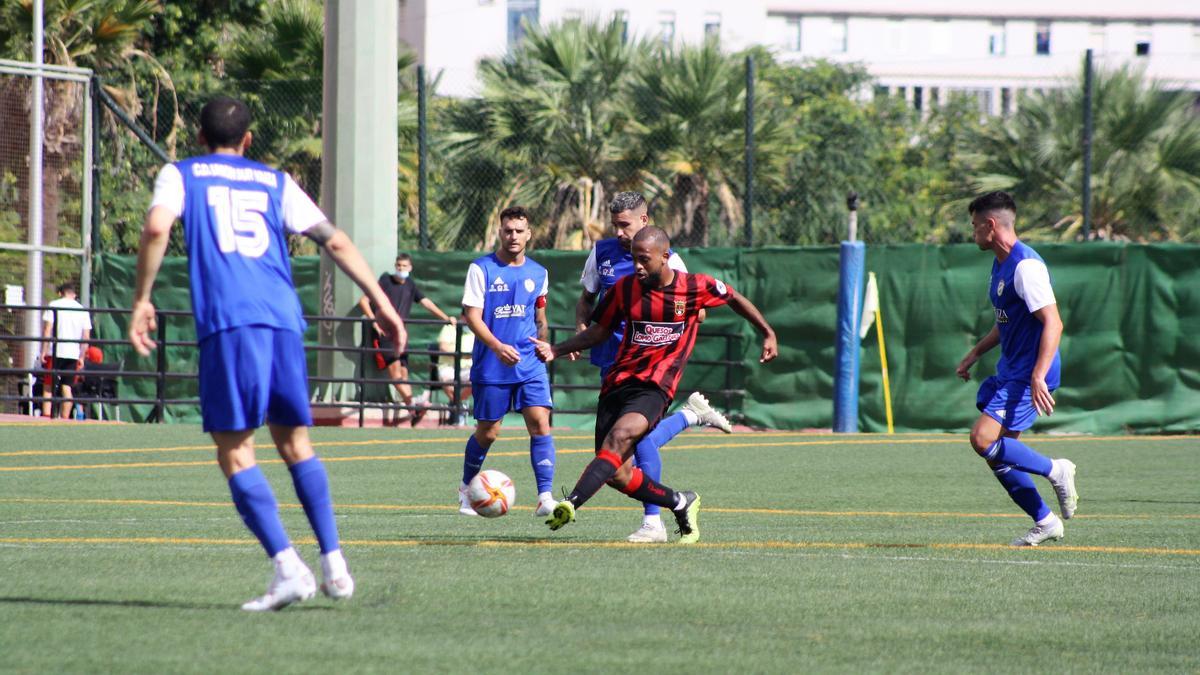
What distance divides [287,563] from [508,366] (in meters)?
5.23

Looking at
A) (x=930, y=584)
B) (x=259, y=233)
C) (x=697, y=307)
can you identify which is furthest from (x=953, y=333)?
(x=259, y=233)

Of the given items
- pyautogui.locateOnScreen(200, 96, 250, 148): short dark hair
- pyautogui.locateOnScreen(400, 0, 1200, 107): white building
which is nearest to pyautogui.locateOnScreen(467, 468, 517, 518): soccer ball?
pyautogui.locateOnScreen(200, 96, 250, 148): short dark hair

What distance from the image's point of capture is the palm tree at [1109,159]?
32250mm

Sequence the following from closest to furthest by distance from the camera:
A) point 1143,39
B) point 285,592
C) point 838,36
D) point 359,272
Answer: point 285,592, point 359,272, point 838,36, point 1143,39

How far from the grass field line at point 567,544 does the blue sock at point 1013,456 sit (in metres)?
0.49

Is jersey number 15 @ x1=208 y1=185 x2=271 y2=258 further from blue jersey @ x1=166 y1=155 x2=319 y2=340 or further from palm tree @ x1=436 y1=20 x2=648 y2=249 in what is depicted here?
palm tree @ x1=436 y1=20 x2=648 y2=249

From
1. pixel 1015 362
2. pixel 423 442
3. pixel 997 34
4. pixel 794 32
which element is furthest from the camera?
pixel 997 34

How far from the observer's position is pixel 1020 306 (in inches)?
384

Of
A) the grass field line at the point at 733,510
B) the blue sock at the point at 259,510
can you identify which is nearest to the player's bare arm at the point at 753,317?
the grass field line at the point at 733,510

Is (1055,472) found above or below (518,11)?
below

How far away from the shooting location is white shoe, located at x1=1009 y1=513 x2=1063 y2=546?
9.48 metres

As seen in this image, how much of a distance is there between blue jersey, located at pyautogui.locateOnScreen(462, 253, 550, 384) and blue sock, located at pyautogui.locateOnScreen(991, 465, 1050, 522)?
11.1 feet

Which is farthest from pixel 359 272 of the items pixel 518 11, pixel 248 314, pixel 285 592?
pixel 518 11

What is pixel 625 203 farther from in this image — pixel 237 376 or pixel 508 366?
pixel 237 376
